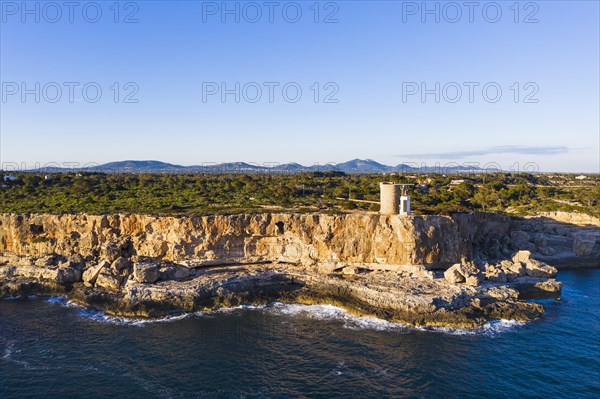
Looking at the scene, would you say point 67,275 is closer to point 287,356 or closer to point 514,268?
point 287,356

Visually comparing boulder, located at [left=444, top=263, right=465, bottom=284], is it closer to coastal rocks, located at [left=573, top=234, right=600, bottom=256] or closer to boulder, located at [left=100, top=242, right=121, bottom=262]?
coastal rocks, located at [left=573, top=234, right=600, bottom=256]

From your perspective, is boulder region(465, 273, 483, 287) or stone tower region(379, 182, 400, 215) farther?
stone tower region(379, 182, 400, 215)

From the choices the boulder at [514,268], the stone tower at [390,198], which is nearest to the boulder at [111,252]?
the stone tower at [390,198]

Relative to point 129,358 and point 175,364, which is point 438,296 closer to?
point 175,364

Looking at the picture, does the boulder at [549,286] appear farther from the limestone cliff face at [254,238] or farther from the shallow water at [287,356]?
the limestone cliff face at [254,238]

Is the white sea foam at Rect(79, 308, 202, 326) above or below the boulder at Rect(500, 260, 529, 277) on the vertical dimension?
below

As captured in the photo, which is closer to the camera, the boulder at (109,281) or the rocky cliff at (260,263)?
the rocky cliff at (260,263)

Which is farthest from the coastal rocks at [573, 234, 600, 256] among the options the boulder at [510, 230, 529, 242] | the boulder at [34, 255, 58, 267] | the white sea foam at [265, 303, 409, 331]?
the boulder at [34, 255, 58, 267]

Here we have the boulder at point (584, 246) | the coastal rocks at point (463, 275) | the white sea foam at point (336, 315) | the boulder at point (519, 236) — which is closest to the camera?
the white sea foam at point (336, 315)
